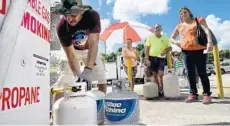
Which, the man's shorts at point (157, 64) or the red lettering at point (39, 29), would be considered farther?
the man's shorts at point (157, 64)

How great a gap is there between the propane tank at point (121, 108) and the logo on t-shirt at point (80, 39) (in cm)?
103

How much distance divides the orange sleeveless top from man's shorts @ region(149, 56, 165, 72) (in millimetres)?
1174

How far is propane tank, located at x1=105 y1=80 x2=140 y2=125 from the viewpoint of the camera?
2.18m

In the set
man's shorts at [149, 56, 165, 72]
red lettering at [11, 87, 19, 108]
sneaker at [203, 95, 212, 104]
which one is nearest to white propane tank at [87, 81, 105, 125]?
red lettering at [11, 87, 19, 108]

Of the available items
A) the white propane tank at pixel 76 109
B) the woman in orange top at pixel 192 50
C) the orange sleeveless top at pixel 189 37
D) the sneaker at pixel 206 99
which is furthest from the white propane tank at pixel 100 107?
the orange sleeveless top at pixel 189 37

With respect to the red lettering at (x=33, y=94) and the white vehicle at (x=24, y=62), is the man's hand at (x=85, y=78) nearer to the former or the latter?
the white vehicle at (x=24, y=62)

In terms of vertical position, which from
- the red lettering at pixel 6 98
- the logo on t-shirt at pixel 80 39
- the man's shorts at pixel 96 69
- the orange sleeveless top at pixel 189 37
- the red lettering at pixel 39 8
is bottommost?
the red lettering at pixel 6 98

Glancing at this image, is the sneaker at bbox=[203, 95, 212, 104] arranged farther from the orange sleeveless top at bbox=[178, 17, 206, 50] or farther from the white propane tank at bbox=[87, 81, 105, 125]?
the white propane tank at bbox=[87, 81, 105, 125]

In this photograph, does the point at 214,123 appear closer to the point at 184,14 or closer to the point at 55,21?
the point at 55,21

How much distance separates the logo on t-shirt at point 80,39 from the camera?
122 inches

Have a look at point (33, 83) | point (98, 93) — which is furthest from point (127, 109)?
point (33, 83)

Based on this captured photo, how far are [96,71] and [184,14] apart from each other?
2.64 m

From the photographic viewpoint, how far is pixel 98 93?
8.18 feet

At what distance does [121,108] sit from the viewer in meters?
2.19
